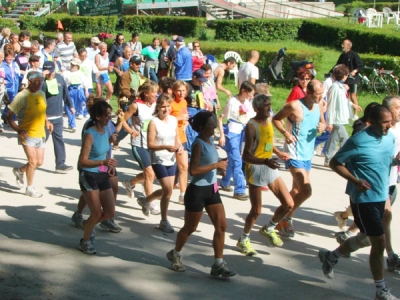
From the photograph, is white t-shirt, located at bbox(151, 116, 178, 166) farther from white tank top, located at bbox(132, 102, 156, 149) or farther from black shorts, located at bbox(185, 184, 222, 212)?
black shorts, located at bbox(185, 184, 222, 212)

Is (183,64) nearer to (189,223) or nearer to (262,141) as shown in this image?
(262,141)

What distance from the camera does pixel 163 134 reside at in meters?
8.41

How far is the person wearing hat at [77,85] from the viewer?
15.4 m

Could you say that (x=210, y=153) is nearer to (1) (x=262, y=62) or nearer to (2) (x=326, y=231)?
(2) (x=326, y=231)

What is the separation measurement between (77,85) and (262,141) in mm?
8581

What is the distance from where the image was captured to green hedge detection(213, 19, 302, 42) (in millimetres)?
31625

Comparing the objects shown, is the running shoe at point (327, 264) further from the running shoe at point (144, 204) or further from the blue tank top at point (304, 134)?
the running shoe at point (144, 204)

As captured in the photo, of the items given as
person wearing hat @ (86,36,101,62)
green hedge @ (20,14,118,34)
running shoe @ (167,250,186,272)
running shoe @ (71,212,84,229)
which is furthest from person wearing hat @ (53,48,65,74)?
green hedge @ (20,14,118,34)

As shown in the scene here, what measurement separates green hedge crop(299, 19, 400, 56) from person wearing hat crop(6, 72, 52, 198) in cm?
1835

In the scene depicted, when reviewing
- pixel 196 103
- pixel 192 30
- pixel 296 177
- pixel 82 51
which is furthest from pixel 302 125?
pixel 192 30

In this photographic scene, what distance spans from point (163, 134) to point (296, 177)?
64.2 inches

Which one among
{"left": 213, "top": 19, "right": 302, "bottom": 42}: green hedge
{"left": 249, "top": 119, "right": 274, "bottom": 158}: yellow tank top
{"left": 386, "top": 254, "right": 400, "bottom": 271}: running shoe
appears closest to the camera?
{"left": 386, "top": 254, "right": 400, "bottom": 271}: running shoe

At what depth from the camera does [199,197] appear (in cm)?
684

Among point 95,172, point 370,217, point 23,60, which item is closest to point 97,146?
point 95,172
